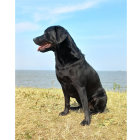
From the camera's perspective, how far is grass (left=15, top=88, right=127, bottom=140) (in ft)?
14.8

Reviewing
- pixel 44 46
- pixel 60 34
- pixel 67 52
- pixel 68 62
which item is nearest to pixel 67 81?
pixel 68 62

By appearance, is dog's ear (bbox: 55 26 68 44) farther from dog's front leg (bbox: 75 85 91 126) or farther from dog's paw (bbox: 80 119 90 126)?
dog's paw (bbox: 80 119 90 126)

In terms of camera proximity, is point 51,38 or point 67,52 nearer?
point 51,38

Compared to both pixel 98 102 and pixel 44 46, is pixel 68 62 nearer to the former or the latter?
pixel 44 46

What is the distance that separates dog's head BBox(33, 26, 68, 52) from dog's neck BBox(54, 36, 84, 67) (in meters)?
0.12

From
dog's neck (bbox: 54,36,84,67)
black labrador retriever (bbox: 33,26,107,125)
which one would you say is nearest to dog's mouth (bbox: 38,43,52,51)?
black labrador retriever (bbox: 33,26,107,125)

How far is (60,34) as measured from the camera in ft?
15.5

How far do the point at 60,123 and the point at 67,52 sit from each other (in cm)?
143
